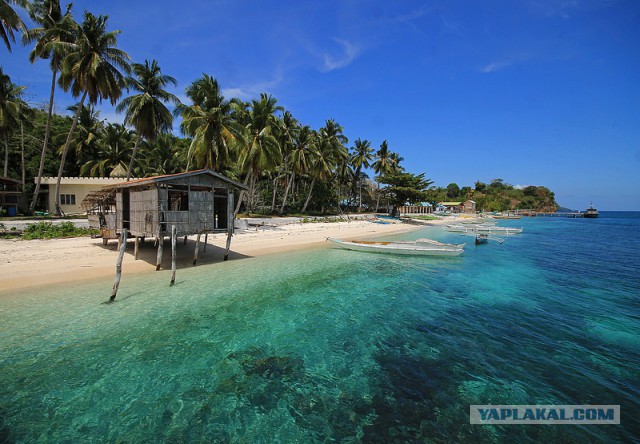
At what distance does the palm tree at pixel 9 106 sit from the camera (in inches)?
1026

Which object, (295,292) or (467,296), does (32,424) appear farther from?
(467,296)

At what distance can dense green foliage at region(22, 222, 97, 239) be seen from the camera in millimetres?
18969

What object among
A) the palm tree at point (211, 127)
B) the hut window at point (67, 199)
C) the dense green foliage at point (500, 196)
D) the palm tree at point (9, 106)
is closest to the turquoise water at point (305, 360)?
the palm tree at point (211, 127)

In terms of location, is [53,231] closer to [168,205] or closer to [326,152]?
[168,205]

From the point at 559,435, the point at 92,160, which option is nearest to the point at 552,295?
the point at 559,435

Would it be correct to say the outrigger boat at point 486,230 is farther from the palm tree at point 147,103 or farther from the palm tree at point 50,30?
the palm tree at point 50,30

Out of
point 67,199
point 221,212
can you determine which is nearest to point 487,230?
point 221,212

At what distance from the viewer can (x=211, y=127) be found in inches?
1041

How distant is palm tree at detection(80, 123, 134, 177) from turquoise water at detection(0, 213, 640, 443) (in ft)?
99.5

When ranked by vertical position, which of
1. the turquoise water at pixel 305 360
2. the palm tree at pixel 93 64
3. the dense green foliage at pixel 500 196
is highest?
the palm tree at pixel 93 64

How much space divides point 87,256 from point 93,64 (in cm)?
1746

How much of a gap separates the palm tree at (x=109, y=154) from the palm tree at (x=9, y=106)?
7097 millimetres

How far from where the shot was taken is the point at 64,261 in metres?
14.5

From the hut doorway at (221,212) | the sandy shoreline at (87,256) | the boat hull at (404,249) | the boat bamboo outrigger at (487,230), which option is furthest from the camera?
the boat bamboo outrigger at (487,230)
